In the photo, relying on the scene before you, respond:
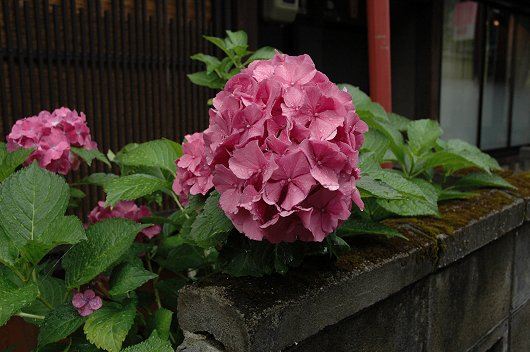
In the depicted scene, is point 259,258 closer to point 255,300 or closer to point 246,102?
point 255,300

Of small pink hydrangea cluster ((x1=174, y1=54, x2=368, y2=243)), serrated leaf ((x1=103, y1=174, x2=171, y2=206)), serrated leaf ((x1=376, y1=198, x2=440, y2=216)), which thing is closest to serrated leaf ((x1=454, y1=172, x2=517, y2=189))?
serrated leaf ((x1=376, y1=198, x2=440, y2=216))

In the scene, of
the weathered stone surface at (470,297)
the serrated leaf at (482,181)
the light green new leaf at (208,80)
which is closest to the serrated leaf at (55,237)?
the light green new leaf at (208,80)

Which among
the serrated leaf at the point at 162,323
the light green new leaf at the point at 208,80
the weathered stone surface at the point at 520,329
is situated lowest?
the weathered stone surface at the point at 520,329

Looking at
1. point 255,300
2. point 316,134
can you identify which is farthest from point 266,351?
point 316,134

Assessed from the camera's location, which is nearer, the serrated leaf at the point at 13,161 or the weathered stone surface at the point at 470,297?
the serrated leaf at the point at 13,161

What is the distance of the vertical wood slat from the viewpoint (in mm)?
3711

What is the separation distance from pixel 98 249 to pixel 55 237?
0.13 metres

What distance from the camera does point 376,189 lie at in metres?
1.30

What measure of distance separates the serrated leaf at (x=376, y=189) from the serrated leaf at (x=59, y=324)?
77cm

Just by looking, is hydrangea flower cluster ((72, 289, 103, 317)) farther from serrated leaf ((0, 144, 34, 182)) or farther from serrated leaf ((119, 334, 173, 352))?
serrated leaf ((0, 144, 34, 182))

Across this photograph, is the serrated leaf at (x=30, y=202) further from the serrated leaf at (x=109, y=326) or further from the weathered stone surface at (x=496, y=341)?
the weathered stone surface at (x=496, y=341)

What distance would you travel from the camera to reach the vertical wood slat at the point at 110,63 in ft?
12.2

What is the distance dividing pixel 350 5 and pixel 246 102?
268 inches

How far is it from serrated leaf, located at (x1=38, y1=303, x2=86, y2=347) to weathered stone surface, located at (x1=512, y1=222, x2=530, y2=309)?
1.87 meters
